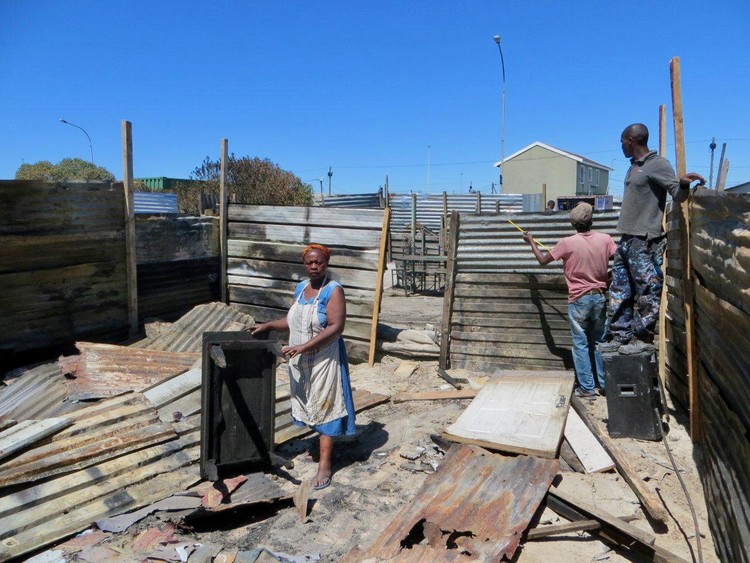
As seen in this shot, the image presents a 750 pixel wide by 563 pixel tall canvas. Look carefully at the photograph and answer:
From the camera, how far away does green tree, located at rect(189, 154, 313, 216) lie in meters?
28.1

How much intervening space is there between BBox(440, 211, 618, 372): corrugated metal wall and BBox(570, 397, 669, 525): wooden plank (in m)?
1.57

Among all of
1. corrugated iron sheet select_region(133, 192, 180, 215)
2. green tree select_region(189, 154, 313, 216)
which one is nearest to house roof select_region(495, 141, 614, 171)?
green tree select_region(189, 154, 313, 216)

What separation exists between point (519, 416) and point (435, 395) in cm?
154

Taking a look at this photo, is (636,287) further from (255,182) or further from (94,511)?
(255,182)

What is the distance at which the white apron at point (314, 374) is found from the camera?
4387 mm

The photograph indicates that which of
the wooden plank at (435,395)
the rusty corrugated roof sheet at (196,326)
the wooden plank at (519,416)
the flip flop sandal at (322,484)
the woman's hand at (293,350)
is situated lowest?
the flip flop sandal at (322,484)

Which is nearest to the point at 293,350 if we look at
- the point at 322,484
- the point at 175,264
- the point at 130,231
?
the point at 322,484

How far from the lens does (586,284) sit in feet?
19.0

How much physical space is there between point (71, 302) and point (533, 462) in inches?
219

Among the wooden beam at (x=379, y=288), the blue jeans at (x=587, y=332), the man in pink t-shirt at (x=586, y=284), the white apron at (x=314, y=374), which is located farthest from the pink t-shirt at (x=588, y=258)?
the white apron at (x=314, y=374)

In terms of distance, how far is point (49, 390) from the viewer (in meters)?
5.74

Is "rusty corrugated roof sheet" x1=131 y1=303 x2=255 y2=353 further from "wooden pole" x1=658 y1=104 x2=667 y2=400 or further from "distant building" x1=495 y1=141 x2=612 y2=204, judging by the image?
"distant building" x1=495 y1=141 x2=612 y2=204

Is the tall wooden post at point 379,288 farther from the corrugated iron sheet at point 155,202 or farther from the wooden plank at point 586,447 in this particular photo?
the corrugated iron sheet at point 155,202

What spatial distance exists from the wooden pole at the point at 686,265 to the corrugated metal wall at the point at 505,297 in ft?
5.16
